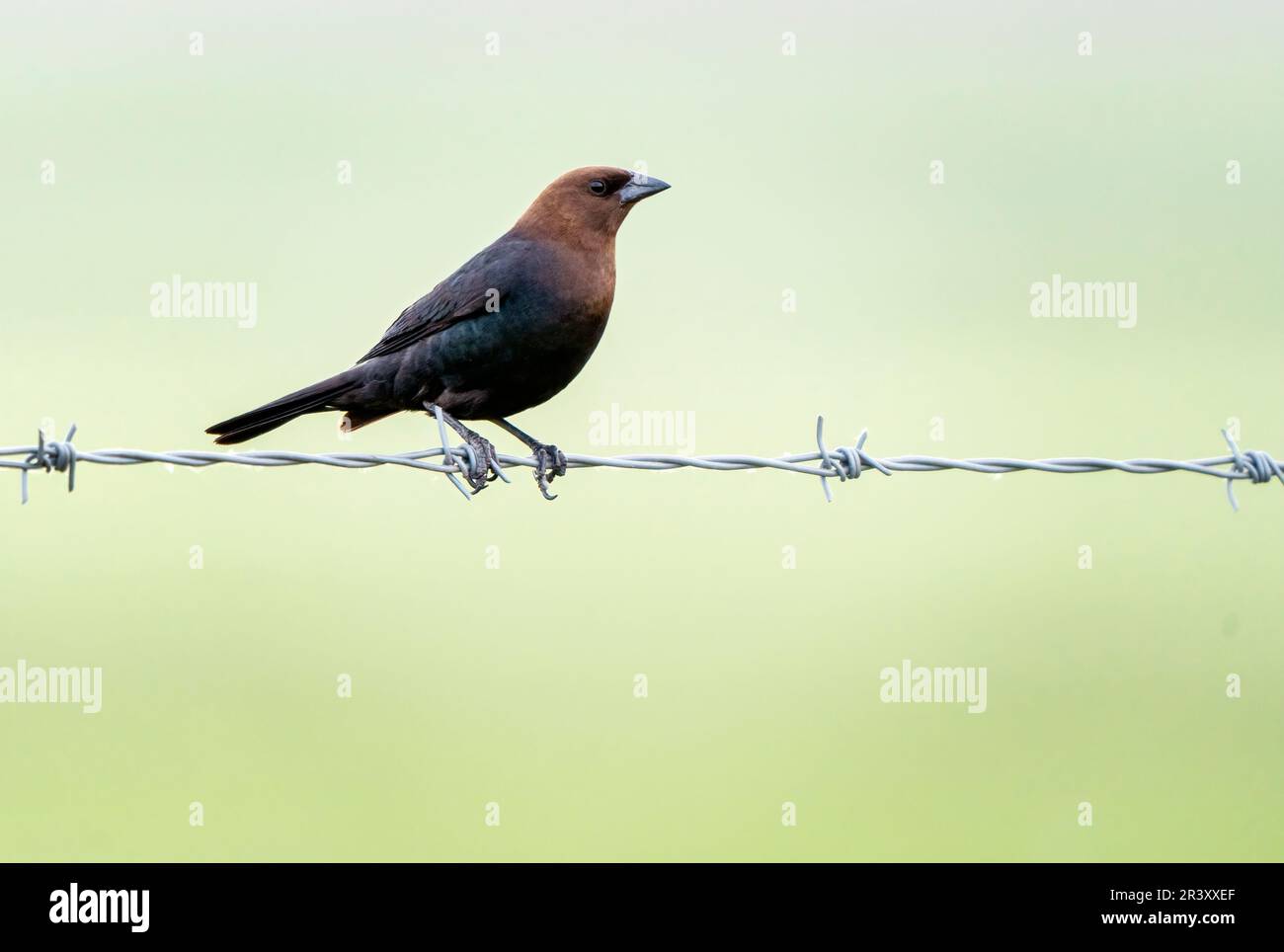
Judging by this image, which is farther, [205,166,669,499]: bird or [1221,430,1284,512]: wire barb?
[205,166,669,499]: bird

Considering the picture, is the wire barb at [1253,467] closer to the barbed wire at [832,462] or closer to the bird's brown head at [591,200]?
the barbed wire at [832,462]

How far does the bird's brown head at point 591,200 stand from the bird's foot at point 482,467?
3.74ft

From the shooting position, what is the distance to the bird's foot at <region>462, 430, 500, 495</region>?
4.36 meters

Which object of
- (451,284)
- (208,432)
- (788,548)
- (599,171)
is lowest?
(788,548)

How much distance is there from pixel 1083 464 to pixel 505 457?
1.90 meters

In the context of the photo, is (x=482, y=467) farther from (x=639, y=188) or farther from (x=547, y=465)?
(x=639, y=188)

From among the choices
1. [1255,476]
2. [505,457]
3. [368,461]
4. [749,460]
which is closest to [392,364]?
[505,457]

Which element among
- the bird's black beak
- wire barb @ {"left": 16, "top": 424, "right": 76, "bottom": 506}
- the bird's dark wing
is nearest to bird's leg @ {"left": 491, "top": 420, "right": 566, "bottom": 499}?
the bird's dark wing

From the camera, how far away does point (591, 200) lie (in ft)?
18.1

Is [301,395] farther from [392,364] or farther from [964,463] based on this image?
[964,463]

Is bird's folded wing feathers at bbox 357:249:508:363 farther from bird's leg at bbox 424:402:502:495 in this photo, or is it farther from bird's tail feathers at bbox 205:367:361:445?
bird's leg at bbox 424:402:502:495

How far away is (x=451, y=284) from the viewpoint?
5.40 m

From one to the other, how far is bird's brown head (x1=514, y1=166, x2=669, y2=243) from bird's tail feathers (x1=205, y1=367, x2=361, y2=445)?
3.45ft

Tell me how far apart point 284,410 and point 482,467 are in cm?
119
